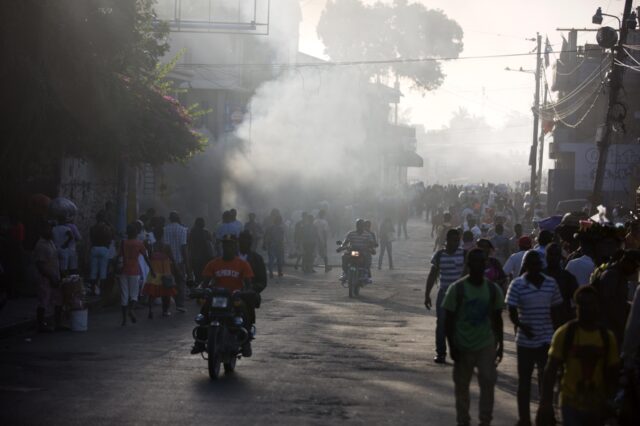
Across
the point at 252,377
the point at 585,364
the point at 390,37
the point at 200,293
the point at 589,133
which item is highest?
the point at 390,37

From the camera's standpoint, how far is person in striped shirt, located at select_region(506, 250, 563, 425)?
9.70 meters

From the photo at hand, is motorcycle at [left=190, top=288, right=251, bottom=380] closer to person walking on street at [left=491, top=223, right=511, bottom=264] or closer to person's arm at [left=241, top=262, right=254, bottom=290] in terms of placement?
person's arm at [left=241, top=262, right=254, bottom=290]

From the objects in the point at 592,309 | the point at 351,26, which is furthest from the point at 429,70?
the point at 592,309

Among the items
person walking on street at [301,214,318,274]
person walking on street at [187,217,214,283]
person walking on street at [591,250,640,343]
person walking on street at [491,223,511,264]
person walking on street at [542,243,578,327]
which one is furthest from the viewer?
person walking on street at [301,214,318,274]

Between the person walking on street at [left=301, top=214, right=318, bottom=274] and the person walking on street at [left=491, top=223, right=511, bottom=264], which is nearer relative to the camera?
the person walking on street at [left=491, top=223, right=511, bottom=264]

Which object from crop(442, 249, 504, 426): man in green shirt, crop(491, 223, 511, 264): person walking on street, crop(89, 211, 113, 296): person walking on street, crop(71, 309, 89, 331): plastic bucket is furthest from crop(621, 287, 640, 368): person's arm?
crop(89, 211, 113, 296): person walking on street

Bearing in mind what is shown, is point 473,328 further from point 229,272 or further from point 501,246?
point 501,246

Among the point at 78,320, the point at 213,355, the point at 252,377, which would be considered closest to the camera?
the point at 213,355

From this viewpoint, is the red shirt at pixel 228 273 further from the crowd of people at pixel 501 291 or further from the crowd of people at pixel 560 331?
the crowd of people at pixel 560 331

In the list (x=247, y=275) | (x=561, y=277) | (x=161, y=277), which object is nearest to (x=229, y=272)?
(x=247, y=275)

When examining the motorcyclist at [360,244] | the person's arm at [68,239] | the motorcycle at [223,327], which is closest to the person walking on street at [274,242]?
the motorcyclist at [360,244]

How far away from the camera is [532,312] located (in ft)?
32.1

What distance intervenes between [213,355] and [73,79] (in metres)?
10.6

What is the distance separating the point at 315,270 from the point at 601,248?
2181 cm
